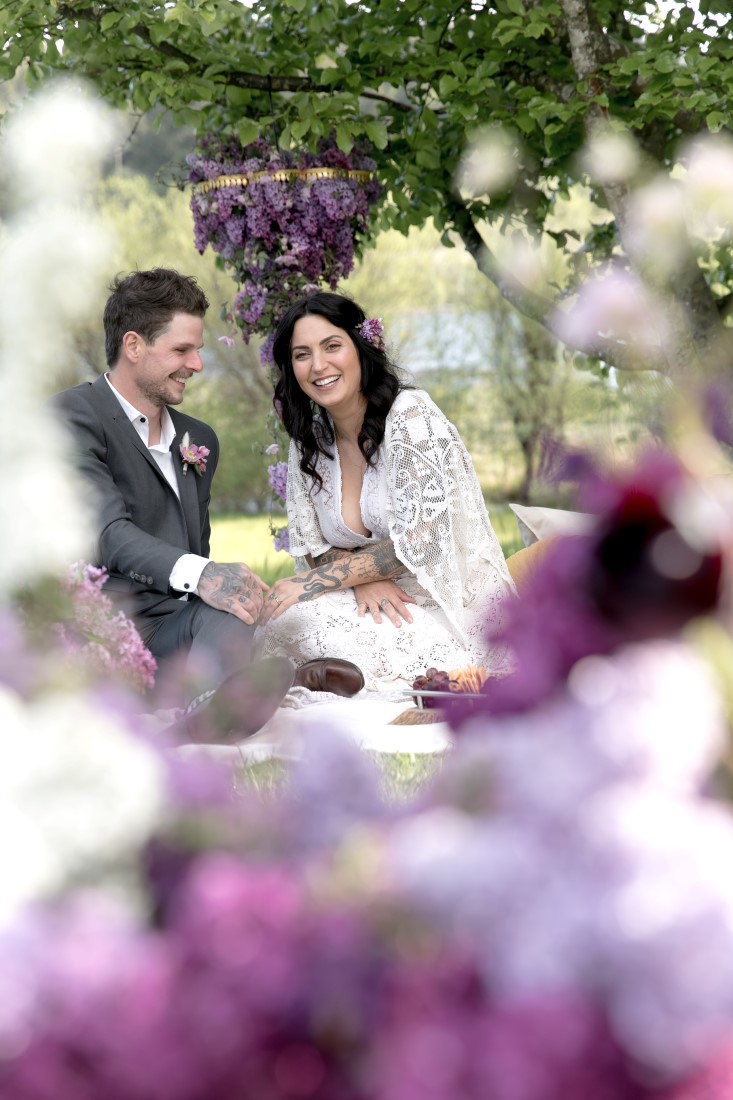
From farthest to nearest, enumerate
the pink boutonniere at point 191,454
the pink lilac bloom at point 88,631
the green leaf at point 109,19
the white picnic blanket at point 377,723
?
the pink boutonniere at point 191,454 < the green leaf at point 109,19 < the white picnic blanket at point 377,723 < the pink lilac bloom at point 88,631

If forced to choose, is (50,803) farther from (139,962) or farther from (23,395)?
(23,395)

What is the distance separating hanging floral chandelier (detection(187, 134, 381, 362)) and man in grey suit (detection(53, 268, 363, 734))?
0.97 meters

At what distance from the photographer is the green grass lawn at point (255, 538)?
11.6m

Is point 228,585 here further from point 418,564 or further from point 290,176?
point 290,176

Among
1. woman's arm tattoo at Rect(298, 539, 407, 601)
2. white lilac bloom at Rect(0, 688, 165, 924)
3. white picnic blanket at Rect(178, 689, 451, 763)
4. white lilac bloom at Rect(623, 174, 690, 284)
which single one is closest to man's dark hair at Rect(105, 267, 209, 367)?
woman's arm tattoo at Rect(298, 539, 407, 601)

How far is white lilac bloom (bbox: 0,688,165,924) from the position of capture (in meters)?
0.40

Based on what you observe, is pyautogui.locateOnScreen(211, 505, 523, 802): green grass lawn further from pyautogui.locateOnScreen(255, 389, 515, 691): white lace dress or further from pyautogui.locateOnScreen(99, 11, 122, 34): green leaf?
pyautogui.locateOnScreen(99, 11, 122, 34): green leaf

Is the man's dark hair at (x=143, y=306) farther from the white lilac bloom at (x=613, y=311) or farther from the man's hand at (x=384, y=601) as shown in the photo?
the white lilac bloom at (x=613, y=311)

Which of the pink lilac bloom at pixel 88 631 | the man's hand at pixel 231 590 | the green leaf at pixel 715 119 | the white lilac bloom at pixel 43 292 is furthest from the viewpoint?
the green leaf at pixel 715 119

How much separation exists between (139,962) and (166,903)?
0.09 meters

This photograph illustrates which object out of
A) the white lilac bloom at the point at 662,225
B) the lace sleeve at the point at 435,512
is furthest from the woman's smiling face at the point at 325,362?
the white lilac bloom at the point at 662,225

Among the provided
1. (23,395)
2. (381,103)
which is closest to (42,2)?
(381,103)

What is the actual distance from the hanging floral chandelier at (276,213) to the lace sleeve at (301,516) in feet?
2.78

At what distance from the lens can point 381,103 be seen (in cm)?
Result: 680
